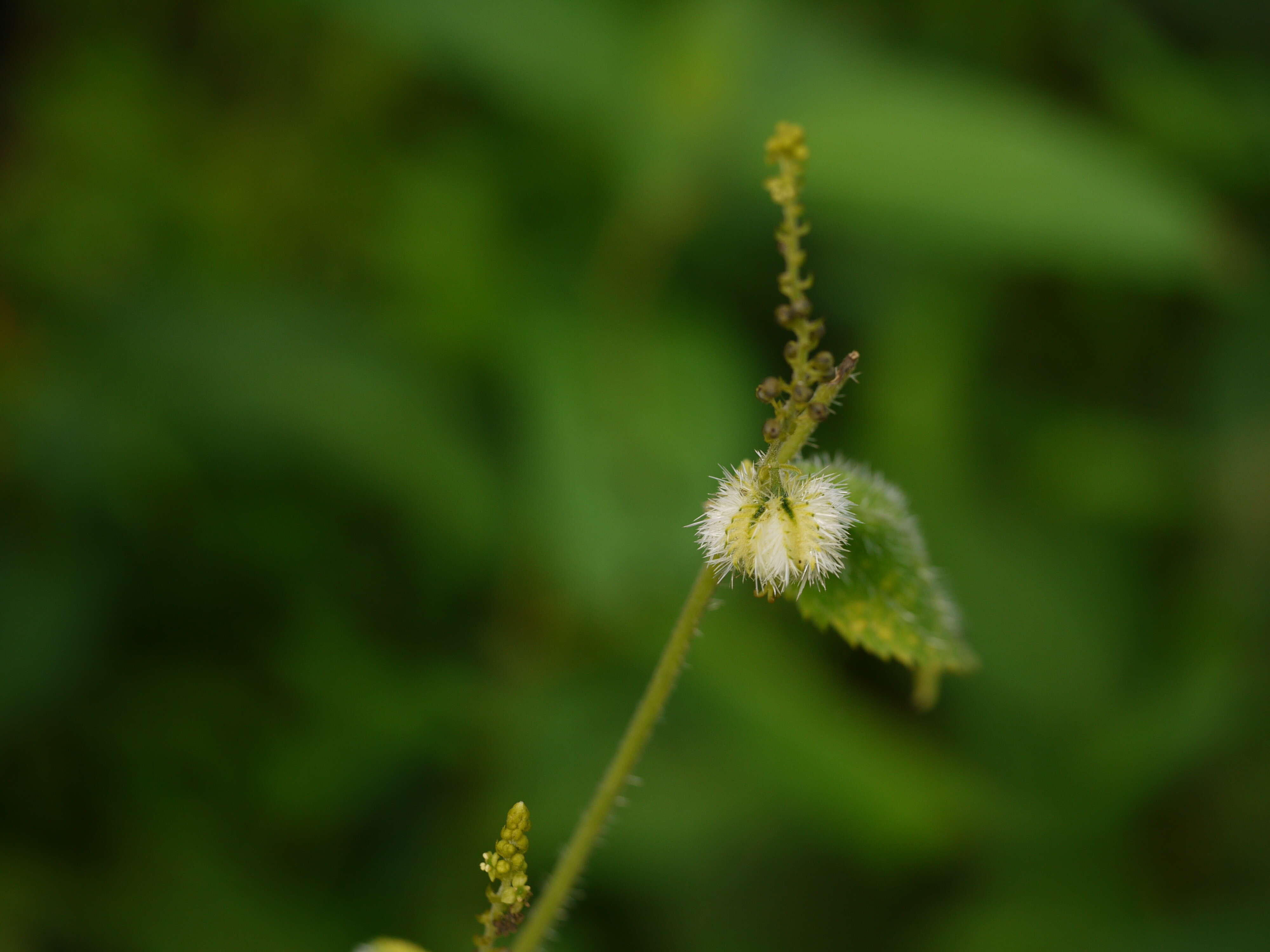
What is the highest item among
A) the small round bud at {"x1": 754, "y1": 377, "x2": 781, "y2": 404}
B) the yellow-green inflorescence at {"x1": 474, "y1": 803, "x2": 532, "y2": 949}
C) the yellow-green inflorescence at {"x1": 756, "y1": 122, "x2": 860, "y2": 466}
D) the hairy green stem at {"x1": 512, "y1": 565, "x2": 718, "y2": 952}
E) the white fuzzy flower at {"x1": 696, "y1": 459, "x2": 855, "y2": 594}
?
the yellow-green inflorescence at {"x1": 756, "y1": 122, "x2": 860, "y2": 466}

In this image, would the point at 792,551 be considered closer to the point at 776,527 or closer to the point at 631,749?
the point at 776,527

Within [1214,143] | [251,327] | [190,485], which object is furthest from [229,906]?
[1214,143]

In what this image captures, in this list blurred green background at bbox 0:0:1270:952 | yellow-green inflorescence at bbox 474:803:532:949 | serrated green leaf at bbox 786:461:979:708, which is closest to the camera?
yellow-green inflorescence at bbox 474:803:532:949

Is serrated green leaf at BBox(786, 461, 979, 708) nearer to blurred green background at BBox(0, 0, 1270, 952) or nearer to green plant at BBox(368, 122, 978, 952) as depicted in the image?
green plant at BBox(368, 122, 978, 952)

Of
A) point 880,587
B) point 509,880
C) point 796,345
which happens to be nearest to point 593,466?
point 880,587

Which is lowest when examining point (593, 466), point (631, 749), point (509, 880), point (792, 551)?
point (509, 880)

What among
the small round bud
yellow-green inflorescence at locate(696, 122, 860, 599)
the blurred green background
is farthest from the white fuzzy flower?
the blurred green background

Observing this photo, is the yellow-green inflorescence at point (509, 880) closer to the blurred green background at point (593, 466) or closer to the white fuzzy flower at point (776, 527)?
the white fuzzy flower at point (776, 527)
